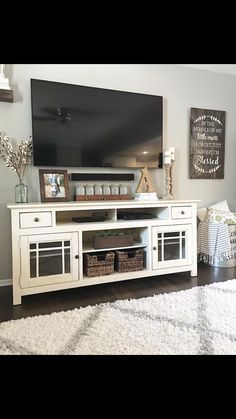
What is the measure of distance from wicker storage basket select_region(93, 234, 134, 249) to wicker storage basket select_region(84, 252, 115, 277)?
77 mm

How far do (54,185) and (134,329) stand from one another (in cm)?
132

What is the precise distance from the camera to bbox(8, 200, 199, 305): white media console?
1.88m

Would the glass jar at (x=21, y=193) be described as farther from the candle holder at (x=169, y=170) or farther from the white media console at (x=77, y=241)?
the candle holder at (x=169, y=170)

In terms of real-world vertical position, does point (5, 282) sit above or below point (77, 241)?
below

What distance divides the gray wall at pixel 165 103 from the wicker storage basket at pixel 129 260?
792 millimetres

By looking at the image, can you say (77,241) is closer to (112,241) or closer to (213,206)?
(112,241)

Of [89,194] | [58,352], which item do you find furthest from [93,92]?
[58,352]

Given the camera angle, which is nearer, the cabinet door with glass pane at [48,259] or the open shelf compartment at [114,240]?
the cabinet door with glass pane at [48,259]

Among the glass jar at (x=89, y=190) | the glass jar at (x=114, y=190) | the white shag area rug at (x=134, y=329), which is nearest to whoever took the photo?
the white shag area rug at (x=134, y=329)

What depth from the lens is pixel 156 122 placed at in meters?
2.74

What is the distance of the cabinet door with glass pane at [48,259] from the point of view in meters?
1.89

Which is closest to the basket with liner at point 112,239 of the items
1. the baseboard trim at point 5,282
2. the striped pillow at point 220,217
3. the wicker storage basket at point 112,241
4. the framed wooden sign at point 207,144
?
the wicker storage basket at point 112,241

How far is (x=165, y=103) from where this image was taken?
286cm

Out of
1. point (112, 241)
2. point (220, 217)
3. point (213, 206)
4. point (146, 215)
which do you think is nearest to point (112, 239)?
point (112, 241)
